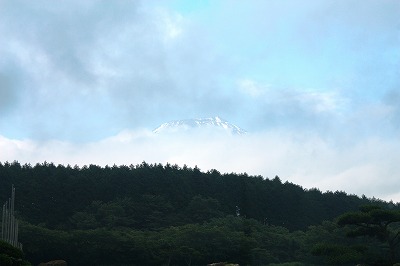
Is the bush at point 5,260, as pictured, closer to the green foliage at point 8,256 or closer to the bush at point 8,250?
the green foliage at point 8,256

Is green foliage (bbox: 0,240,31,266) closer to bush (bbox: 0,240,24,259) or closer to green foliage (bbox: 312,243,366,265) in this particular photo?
bush (bbox: 0,240,24,259)

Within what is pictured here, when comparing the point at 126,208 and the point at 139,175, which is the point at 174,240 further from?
the point at 139,175

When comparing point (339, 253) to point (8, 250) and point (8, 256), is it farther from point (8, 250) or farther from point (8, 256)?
point (8, 256)

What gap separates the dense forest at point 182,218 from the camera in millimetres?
45562

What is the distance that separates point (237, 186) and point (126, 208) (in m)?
17.4

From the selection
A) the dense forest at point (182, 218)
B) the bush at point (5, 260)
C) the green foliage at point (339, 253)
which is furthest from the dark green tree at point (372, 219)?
the bush at point (5, 260)

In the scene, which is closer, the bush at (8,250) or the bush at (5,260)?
the bush at (5,260)

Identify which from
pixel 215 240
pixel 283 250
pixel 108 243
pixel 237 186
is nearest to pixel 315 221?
pixel 237 186

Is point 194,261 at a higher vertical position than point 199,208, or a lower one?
lower

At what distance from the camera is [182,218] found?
207 feet

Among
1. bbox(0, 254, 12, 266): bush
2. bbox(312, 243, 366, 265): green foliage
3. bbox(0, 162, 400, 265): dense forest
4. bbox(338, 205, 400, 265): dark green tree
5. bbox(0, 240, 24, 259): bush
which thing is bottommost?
bbox(0, 254, 12, 266): bush

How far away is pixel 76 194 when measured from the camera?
6556 cm

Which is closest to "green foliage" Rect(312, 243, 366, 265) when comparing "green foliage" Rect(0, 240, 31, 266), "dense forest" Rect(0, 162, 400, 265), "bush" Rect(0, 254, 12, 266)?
"dense forest" Rect(0, 162, 400, 265)

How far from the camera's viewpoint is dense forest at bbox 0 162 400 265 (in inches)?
1794
